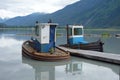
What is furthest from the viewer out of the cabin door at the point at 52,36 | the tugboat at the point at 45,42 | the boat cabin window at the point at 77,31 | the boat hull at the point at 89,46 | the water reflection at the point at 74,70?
A: the boat cabin window at the point at 77,31

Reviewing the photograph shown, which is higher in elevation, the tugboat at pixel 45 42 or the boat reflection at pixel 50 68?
the tugboat at pixel 45 42

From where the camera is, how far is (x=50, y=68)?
2172cm

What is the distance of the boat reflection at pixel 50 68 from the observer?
62.3 ft

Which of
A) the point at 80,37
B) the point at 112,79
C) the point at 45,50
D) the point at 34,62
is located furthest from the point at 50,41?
the point at 112,79

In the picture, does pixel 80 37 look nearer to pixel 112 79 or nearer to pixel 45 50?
pixel 45 50

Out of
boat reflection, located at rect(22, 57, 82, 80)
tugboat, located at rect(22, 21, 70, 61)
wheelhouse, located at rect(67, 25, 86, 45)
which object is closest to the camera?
boat reflection, located at rect(22, 57, 82, 80)

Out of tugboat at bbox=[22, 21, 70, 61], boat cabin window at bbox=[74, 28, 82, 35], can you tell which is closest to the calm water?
tugboat at bbox=[22, 21, 70, 61]

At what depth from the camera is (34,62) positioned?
80.1 ft

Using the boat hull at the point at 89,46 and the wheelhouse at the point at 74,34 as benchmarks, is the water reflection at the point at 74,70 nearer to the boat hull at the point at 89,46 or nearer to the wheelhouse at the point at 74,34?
the boat hull at the point at 89,46

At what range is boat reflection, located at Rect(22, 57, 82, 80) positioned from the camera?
18981mm

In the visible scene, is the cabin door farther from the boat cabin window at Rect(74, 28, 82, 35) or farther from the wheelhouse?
the boat cabin window at Rect(74, 28, 82, 35)

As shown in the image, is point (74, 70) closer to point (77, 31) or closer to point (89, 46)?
point (89, 46)

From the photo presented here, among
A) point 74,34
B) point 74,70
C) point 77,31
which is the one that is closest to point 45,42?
point 74,70

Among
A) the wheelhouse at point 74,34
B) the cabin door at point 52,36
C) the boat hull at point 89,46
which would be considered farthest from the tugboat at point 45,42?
the wheelhouse at point 74,34
